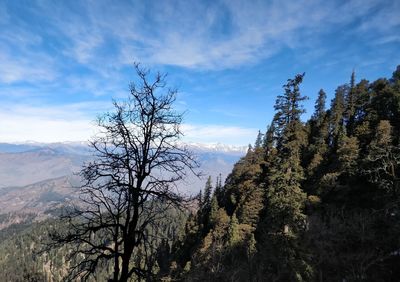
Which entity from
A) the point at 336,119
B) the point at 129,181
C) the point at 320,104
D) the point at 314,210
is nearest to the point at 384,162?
the point at 314,210

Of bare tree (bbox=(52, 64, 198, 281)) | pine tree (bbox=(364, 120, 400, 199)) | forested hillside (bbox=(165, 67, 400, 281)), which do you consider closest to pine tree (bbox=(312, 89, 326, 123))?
forested hillside (bbox=(165, 67, 400, 281))

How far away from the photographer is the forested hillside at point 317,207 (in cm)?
3188

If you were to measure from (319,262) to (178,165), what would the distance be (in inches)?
1051

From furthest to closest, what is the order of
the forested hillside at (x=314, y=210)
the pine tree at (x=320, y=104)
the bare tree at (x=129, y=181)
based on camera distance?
the pine tree at (x=320, y=104) → the forested hillside at (x=314, y=210) → the bare tree at (x=129, y=181)

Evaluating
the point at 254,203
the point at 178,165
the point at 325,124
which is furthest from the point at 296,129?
the point at 178,165

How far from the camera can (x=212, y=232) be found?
61.8 metres

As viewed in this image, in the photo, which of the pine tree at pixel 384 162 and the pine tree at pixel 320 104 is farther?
the pine tree at pixel 320 104

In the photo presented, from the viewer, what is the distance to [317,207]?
46.8 m

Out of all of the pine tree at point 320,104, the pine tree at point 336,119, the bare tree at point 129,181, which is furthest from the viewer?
the pine tree at point 320,104

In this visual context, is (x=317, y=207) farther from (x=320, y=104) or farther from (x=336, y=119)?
(x=320, y=104)

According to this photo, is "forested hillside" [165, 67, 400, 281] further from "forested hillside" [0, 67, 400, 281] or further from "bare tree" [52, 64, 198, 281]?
"bare tree" [52, 64, 198, 281]

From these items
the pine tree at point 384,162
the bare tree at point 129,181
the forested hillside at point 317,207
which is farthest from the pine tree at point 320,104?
the bare tree at point 129,181

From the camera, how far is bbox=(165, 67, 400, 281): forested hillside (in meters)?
31.9

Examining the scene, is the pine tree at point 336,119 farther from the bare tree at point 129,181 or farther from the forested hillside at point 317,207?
the bare tree at point 129,181
